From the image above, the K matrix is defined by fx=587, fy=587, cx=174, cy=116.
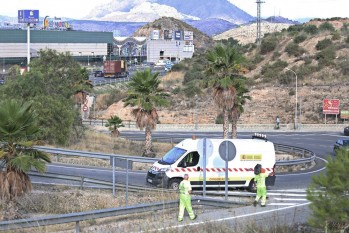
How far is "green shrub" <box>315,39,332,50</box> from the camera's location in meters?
91.4

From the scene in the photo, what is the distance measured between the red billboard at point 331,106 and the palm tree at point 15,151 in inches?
→ 2146

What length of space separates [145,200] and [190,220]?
358 cm

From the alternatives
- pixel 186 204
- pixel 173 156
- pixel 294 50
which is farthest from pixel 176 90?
pixel 186 204

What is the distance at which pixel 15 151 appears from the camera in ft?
52.8

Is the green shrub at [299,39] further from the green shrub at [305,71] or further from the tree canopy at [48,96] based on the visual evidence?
the tree canopy at [48,96]

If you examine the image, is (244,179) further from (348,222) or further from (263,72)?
(263,72)

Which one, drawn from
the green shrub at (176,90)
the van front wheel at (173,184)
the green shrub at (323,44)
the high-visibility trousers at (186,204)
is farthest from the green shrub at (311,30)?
the high-visibility trousers at (186,204)

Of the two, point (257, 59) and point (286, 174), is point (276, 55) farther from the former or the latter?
point (286, 174)

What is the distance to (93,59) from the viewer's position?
511 feet

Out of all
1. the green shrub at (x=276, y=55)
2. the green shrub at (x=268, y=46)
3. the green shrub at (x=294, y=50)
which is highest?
the green shrub at (x=268, y=46)

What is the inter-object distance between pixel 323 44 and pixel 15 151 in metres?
81.2

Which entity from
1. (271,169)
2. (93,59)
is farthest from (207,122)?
(93,59)

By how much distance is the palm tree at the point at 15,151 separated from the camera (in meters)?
15.7

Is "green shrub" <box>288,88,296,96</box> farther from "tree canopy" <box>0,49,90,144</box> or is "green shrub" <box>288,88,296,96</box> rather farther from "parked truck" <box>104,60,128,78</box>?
"parked truck" <box>104,60,128,78</box>
